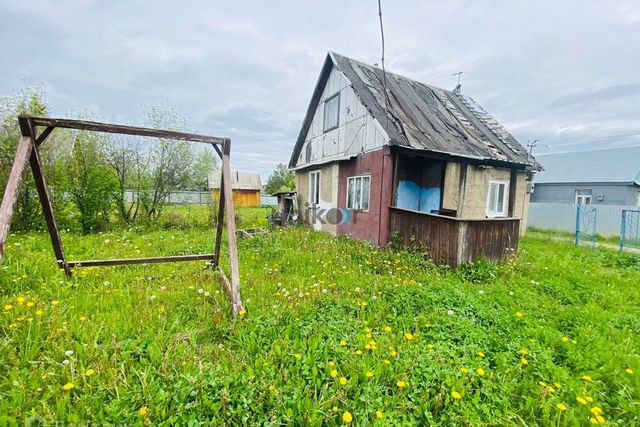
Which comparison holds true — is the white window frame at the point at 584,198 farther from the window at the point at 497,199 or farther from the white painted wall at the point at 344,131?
the white painted wall at the point at 344,131

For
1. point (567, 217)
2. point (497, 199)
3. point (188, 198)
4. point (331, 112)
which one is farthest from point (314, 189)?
point (567, 217)

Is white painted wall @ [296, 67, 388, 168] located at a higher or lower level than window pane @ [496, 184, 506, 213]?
higher

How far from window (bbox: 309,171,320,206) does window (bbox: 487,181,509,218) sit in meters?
6.50

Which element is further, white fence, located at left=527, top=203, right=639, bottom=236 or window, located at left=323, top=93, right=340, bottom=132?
white fence, located at left=527, top=203, right=639, bottom=236

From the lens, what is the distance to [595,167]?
19.2m

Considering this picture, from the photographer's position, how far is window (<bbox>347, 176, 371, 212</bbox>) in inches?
314

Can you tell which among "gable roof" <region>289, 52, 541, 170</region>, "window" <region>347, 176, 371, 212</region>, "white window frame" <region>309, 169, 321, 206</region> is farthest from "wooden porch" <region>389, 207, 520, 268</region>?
"white window frame" <region>309, 169, 321, 206</region>

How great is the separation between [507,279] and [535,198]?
72.5 feet

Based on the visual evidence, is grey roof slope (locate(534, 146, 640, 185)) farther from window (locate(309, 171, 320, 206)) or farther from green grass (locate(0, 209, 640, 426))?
window (locate(309, 171, 320, 206))

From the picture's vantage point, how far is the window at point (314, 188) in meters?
11.4

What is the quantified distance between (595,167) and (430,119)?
19.6m

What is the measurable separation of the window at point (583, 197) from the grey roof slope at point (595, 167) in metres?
0.87

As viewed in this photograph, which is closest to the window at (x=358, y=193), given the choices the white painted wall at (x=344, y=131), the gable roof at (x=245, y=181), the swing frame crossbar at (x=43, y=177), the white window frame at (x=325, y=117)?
the white painted wall at (x=344, y=131)

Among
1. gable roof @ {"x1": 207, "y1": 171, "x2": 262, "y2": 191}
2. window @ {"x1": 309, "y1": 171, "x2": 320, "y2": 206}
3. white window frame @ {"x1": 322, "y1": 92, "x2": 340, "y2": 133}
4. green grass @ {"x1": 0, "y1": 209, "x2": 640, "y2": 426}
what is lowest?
green grass @ {"x1": 0, "y1": 209, "x2": 640, "y2": 426}
